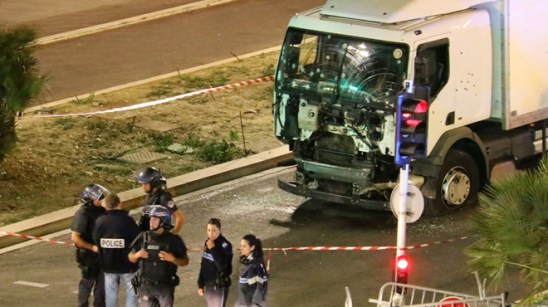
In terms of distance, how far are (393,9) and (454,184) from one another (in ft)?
8.05

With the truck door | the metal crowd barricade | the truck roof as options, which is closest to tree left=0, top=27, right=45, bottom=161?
the truck roof

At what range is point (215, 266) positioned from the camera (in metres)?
13.6

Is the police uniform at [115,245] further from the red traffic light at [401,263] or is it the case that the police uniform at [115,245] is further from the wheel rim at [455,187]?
the wheel rim at [455,187]

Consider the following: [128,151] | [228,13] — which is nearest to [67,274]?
[128,151]

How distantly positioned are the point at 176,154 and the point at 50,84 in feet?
15.4

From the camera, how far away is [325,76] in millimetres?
17797

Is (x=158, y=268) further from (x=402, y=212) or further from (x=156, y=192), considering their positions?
(x=402, y=212)

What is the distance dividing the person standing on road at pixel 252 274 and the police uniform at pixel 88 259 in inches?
68.6

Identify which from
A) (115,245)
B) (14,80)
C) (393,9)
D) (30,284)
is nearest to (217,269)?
(115,245)

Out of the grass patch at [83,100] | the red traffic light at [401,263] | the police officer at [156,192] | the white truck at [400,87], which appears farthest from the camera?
the grass patch at [83,100]

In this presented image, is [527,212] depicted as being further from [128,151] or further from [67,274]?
[128,151]

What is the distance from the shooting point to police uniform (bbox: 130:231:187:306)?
1349 cm

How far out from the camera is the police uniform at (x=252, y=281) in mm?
13461

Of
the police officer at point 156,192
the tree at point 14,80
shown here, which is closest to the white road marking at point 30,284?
the police officer at point 156,192
